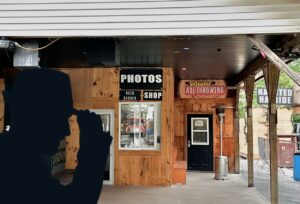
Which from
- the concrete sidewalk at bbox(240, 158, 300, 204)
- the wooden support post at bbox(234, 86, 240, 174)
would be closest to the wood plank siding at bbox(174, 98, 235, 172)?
the wooden support post at bbox(234, 86, 240, 174)

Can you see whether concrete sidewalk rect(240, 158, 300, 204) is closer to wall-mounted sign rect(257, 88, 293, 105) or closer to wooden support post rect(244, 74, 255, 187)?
wooden support post rect(244, 74, 255, 187)

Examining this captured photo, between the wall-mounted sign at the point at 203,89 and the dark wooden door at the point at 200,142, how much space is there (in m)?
1.48

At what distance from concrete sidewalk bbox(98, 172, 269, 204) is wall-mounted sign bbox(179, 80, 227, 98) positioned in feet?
8.61

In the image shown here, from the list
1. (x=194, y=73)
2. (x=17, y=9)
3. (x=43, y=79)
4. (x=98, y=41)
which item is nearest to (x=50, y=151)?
(x=43, y=79)

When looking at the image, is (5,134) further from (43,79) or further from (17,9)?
(17,9)

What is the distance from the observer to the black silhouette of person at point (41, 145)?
4906mm

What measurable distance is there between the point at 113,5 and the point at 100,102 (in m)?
4.96

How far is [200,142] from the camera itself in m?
11.8

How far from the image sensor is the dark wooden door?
11.8 meters

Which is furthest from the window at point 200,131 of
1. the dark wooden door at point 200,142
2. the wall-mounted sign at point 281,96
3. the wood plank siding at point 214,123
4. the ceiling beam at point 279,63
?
the ceiling beam at point 279,63

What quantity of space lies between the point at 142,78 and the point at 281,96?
755cm

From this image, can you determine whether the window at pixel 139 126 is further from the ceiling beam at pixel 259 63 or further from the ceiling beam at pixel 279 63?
the ceiling beam at pixel 279 63

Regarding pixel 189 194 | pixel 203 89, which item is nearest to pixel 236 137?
pixel 203 89

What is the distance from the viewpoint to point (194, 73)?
9859 mm
